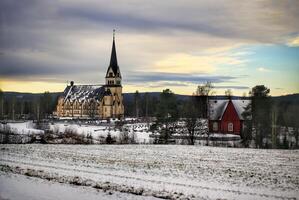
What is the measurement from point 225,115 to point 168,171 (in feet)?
60.1

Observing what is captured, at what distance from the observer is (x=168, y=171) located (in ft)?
48.1

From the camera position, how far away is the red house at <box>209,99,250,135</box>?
31.2 meters

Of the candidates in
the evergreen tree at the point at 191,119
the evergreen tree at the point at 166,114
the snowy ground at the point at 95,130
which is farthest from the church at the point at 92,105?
the evergreen tree at the point at 191,119

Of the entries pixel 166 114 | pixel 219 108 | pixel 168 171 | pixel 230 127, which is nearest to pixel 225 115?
pixel 219 108

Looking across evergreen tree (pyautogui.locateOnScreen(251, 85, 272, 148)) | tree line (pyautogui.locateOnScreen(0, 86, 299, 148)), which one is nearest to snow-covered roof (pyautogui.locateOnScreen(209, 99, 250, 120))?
tree line (pyautogui.locateOnScreen(0, 86, 299, 148))

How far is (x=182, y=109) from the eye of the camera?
88.2 feet

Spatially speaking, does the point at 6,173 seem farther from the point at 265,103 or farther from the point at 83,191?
the point at 265,103

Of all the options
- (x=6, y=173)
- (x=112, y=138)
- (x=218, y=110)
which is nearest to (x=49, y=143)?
(x=112, y=138)

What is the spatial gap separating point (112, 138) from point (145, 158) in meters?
9.21

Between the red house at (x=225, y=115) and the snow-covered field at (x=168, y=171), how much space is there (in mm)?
10414

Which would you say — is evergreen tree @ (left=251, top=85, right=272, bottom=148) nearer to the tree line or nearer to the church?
the tree line

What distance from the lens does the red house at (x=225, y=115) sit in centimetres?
3116

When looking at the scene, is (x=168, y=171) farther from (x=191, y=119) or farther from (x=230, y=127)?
(x=230, y=127)

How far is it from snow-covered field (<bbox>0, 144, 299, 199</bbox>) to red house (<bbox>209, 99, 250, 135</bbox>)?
410 inches
